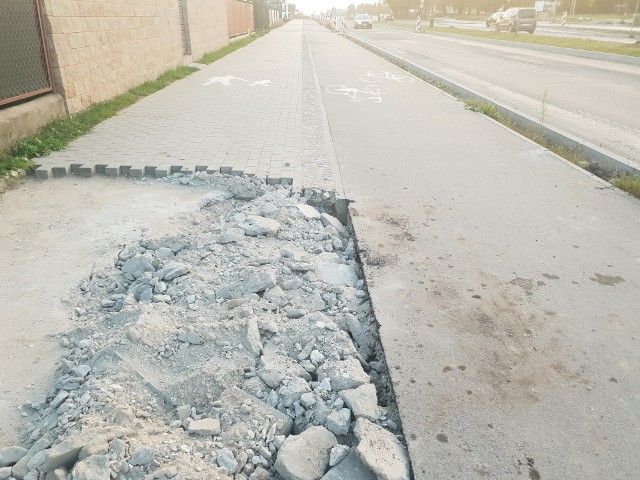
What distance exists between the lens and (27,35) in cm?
785

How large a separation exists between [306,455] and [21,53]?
26.1 feet

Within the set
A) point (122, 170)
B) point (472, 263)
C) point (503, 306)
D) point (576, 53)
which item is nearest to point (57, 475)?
point (503, 306)

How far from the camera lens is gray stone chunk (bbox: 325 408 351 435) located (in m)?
2.65

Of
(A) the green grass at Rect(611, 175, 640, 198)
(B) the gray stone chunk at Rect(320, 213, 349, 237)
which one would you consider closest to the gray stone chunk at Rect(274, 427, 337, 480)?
(B) the gray stone chunk at Rect(320, 213, 349, 237)

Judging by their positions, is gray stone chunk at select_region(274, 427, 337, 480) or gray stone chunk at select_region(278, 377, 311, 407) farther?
gray stone chunk at select_region(278, 377, 311, 407)

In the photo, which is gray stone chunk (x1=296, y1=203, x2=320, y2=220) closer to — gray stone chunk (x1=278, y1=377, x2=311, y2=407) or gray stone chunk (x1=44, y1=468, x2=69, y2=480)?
gray stone chunk (x1=278, y1=377, x2=311, y2=407)

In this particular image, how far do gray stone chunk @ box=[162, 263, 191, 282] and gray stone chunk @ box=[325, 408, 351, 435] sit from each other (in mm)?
1900

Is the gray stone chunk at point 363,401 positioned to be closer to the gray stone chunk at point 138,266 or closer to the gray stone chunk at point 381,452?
the gray stone chunk at point 381,452

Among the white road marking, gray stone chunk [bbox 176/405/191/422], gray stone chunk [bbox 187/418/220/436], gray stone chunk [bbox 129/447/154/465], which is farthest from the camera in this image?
the white road marking

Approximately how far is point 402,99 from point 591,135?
15.7 feet

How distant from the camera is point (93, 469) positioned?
2.29 m

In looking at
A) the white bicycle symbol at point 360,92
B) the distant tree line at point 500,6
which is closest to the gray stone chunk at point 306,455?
the white bicycle symbol at point 360,92

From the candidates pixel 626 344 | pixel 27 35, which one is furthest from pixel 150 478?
pixel 27 35

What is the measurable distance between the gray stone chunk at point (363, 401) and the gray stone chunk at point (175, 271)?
1.82 meters
